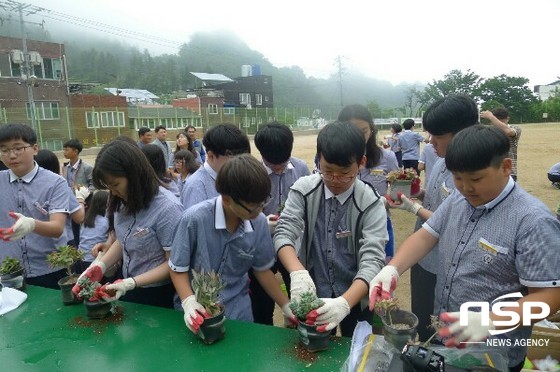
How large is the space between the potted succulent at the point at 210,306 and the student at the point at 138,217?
17.8 inches

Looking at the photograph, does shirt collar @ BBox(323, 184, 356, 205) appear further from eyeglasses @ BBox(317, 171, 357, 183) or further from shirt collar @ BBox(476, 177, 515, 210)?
shirt collar @ BBox(476, 177, 515, 210)

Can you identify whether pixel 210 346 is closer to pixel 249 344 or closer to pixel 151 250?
pixel 249 344

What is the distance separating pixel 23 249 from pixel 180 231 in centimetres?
140

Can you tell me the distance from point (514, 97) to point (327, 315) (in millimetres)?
43443

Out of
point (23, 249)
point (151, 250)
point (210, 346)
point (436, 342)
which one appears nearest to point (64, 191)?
point (23, 249)

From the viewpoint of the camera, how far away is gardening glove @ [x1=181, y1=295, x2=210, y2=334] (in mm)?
1570

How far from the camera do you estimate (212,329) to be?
157 centimetres

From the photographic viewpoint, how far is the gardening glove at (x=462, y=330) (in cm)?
132

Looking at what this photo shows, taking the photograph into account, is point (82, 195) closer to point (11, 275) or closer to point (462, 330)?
point (11, 275)

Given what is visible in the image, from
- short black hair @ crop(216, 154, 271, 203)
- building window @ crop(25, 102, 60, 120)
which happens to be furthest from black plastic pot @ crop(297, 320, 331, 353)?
building window @ crop(25, 102, 60, 120)

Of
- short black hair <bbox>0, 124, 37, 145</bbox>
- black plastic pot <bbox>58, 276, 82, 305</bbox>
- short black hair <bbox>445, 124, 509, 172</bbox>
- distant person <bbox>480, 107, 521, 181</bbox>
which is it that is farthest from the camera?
distant person <bbox>480, 107, 521, 181</bbox>

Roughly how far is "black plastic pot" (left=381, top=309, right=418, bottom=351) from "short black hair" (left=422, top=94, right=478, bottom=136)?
3.96 feet

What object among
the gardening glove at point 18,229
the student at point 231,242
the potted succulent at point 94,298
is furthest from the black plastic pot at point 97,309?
the gardening glove at point 18,229

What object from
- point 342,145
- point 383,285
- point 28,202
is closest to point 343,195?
point 342,145
